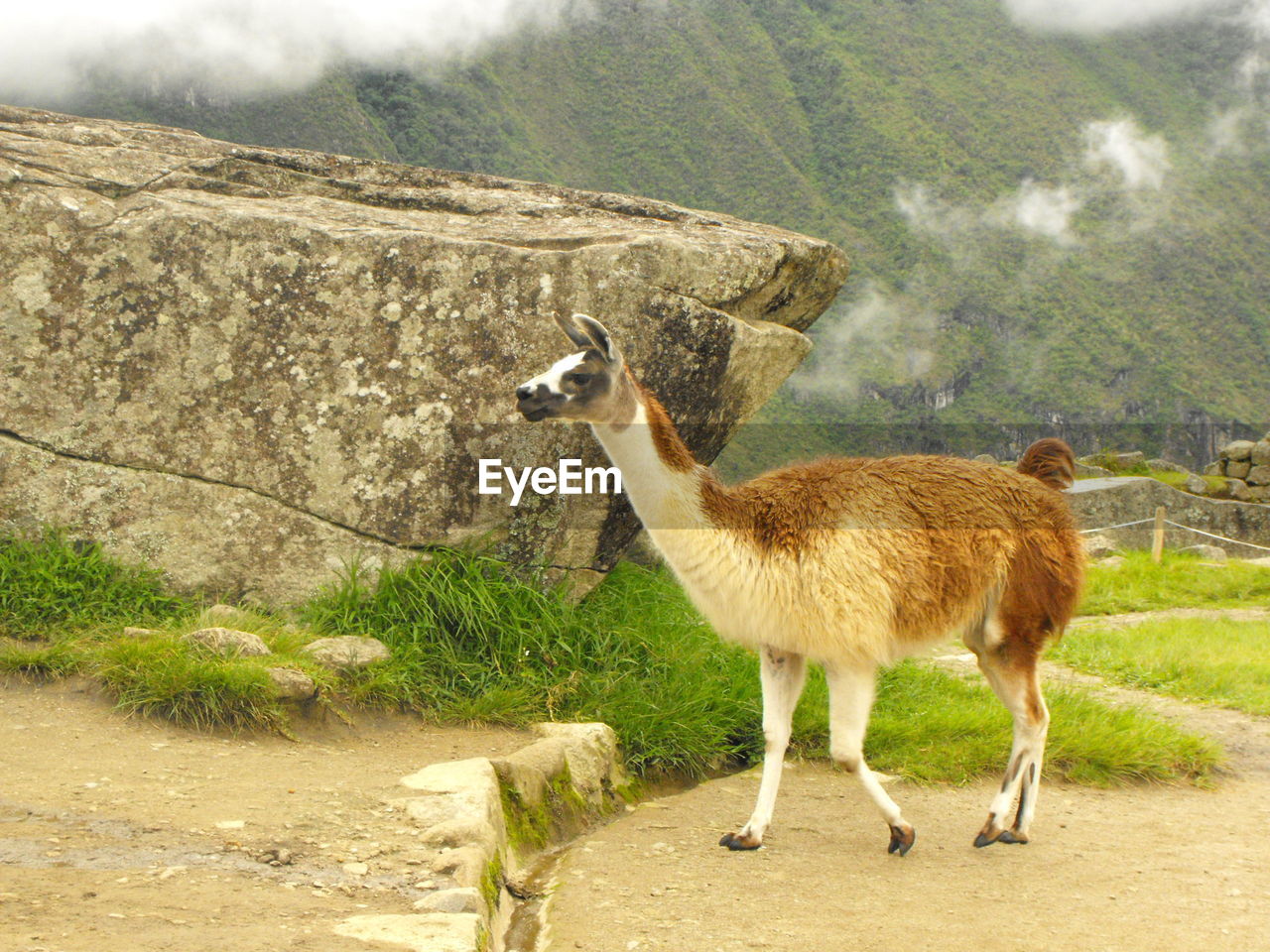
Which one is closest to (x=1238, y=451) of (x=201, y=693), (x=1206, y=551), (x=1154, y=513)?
(x=1154, y=513)

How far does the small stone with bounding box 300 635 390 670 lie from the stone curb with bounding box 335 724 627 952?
0.86 meters

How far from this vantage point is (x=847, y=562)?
14.7 feet

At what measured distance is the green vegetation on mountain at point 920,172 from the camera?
38.5 meters

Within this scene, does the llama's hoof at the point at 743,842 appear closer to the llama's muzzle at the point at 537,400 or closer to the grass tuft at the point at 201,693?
the llama's muzzle at the point at 537,400

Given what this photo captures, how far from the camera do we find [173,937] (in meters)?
2.90

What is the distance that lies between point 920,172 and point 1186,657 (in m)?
46.2

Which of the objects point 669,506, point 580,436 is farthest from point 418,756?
point 580,436

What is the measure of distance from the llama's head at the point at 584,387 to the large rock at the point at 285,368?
154cm

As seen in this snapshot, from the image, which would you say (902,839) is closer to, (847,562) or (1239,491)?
(847,562)

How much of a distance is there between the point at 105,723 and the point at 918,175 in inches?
1985

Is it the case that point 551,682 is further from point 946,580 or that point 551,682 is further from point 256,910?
point 256,910

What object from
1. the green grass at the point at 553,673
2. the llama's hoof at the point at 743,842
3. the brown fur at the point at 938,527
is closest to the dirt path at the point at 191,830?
the green grass at the point at 553,673

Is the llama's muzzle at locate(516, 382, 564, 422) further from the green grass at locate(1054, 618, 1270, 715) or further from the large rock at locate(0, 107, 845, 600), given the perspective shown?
the green grass at locate(1054, 618, 1270, 715)

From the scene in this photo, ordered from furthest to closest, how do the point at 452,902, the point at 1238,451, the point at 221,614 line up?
the point at 1238,451, the point at 221,614, the point at 452,902
